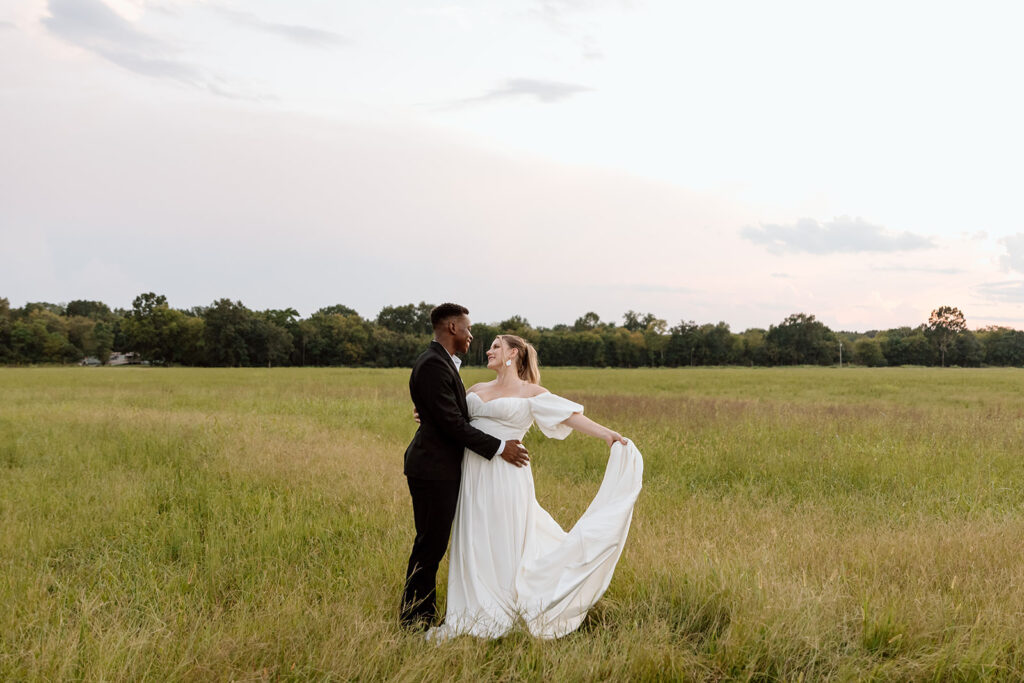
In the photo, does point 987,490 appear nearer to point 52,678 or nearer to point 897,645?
point 897,645

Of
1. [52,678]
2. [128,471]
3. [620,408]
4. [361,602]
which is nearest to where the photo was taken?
[52,678]

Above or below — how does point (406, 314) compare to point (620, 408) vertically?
above

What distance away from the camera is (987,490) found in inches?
363

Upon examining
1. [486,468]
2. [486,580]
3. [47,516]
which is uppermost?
[486,468]

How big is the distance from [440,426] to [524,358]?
78 centimetres

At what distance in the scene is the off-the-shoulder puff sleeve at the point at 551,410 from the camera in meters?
4.53

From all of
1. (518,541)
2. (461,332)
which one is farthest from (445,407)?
(518,541)

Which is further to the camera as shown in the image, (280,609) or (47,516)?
(47,516)

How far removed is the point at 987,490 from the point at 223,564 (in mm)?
9915

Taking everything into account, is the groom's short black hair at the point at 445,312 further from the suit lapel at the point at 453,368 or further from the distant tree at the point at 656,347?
the distant tree at the point at 656,347

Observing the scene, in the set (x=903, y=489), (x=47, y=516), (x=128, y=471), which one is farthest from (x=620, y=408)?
(x=47, y=516)

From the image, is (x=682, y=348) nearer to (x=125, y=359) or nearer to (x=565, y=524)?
(x=125, y=359)

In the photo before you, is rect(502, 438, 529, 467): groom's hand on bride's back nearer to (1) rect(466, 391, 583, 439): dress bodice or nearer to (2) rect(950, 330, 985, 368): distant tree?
(1) rect(466, 391, 583, 439): dress bodice

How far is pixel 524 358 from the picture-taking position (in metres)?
4.69
